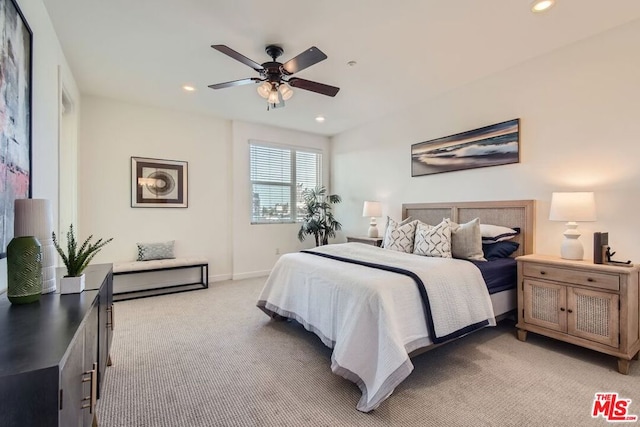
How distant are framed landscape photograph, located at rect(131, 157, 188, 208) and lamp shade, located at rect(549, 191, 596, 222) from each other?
476 cm

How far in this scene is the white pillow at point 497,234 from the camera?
315 cm

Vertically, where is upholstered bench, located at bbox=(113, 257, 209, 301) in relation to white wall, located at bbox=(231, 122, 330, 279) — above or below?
below

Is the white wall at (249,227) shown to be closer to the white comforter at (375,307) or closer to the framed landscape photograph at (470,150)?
the white comforter at (375,307)

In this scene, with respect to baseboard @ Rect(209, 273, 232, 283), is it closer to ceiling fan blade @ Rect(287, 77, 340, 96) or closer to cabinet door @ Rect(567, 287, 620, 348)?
ceiling fan blade @ Rect(287, 77, 340, 96)

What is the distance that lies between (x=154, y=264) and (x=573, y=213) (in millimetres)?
4787

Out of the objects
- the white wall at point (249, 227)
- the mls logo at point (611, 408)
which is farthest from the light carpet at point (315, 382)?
the white wall at point (249, 227)

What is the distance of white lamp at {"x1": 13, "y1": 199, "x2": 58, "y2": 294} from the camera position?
1414 mm

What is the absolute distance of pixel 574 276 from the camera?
2.40 meters

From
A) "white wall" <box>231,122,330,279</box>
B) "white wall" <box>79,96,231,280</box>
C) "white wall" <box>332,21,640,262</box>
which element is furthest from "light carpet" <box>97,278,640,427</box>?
"white wall" <box>231,122,330,279</box>

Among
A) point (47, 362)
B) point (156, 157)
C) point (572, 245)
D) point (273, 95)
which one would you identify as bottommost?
point (47, 362)

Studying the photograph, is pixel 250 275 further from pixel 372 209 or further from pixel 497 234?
pixel 497 234

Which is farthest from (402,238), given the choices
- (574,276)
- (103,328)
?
(103,328)

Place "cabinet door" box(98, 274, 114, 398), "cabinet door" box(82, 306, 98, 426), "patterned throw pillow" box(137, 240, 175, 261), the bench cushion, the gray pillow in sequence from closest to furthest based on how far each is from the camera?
"cabinet door" box(82, 306, 98, 426) < "cabinet door" box(98, 274, 114, 398) < the gray pillow < the bench cushion < "patterned throw pillow" box(137, 240, 175, 261)

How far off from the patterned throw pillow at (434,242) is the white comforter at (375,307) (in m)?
0.33
